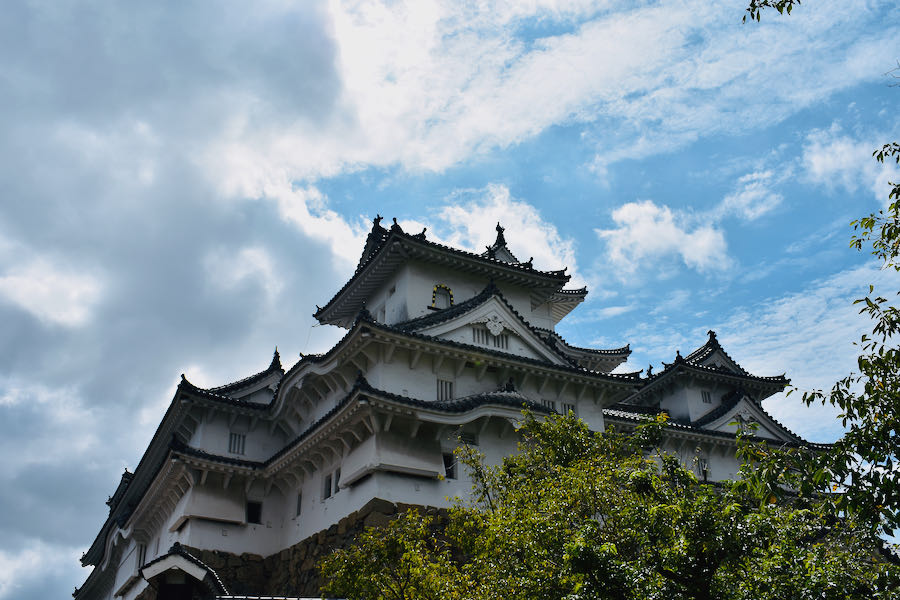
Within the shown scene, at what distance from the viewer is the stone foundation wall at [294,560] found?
26.7 metres

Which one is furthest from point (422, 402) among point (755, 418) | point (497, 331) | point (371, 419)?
point (755, 418)

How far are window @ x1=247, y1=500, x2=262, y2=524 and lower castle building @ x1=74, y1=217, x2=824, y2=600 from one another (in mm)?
61

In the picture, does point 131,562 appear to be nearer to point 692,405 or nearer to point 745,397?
point 692,405

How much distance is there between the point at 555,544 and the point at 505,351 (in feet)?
57.1

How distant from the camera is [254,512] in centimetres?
3328

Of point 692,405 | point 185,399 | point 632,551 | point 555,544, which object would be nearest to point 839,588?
point 632,551

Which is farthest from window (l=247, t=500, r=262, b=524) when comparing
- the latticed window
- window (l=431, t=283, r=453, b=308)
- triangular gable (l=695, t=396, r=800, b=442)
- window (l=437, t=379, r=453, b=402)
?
triangular gable (l=695, t=396, r=800, b=442)

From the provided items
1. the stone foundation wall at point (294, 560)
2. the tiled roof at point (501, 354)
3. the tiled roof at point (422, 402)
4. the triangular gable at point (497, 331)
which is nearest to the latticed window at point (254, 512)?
the stone foundation wall at point (294, 560)

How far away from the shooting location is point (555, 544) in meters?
15.0

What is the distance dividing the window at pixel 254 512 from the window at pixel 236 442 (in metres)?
2.74

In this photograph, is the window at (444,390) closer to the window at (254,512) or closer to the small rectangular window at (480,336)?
the small rectangular window at (480,336)

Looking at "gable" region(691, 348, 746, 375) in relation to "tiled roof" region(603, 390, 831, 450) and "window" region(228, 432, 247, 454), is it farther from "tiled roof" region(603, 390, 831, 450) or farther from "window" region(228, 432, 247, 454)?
"window" region(228, 432, 247, 454)

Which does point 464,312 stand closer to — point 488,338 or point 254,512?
point 488,338

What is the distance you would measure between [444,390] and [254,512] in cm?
1032
